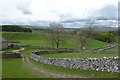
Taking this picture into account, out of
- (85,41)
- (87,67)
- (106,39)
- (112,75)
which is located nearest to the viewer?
(112,75)

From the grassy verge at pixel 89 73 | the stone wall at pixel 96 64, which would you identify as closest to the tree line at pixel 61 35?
the stone wall at pixel 96 64

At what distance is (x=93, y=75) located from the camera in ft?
80.6

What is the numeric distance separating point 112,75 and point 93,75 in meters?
1.86

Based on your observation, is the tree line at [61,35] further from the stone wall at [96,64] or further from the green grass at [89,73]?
the green grass at [89,73]

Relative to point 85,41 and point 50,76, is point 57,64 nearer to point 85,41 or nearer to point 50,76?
point 50,76

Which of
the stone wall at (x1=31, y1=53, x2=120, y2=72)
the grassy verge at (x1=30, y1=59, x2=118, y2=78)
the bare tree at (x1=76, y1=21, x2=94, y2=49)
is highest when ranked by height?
the bare tree at (x1=76, y1=21, x2=94, y2=49)

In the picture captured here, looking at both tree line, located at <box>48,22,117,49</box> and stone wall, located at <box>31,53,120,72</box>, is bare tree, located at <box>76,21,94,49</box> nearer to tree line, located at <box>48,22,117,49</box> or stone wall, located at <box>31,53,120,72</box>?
tree line, located at <box>48,22,117,49</box>

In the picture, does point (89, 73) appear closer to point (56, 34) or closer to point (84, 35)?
point (56, 34)

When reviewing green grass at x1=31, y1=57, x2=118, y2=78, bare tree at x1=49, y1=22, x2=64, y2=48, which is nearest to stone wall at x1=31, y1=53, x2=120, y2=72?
green grass at x1=31, y1=57, x2=118, y2=78

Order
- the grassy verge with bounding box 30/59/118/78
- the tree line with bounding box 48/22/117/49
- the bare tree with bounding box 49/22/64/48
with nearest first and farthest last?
1. the grassy verge with bounding box 30/59/118/78
2. the bare tree with bounding box 49/22/64/48
3. the tree line with bounding box 48/22/117/49

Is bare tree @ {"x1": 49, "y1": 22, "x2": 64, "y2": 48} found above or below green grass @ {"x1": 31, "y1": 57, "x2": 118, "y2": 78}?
above

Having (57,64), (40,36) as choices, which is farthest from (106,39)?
(57,64)

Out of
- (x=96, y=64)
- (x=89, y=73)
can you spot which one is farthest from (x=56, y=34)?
(x=89, y=73)

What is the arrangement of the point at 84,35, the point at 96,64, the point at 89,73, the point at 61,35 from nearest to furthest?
the point at 89,73, the point at 96,64, the point at 61,35, the point at 84,35
